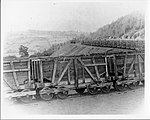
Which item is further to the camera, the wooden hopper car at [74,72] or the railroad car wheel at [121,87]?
the railroad car wheel at [121,87]

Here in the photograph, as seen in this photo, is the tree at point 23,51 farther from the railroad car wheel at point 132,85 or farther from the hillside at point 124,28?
the railroad car wheel at point 132,85

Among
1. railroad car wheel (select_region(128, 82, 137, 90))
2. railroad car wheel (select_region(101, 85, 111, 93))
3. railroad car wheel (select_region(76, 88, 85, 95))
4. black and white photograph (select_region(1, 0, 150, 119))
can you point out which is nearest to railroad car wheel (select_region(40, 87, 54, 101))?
black and white photograph (select_region(1, 0, 150, 119))

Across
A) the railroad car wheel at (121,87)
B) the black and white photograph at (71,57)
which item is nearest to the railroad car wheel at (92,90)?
the black and white photograph at (71,57)

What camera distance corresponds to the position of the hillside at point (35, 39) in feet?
5.81

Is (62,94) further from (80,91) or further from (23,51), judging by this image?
(23,51)

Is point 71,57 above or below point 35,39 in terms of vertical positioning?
below

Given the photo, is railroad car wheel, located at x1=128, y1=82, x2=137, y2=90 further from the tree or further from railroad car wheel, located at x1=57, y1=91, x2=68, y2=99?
the tree

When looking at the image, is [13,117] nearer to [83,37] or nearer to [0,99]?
[0,99]

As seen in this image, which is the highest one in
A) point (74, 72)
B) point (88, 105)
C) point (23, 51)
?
point (23, 51)

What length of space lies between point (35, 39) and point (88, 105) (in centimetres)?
50

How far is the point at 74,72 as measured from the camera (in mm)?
1819

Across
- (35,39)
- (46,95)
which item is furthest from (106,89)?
(35,39)

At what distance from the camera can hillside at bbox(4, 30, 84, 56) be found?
5.81 ft

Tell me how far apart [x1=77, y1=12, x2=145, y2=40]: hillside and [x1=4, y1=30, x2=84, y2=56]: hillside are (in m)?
0.13
